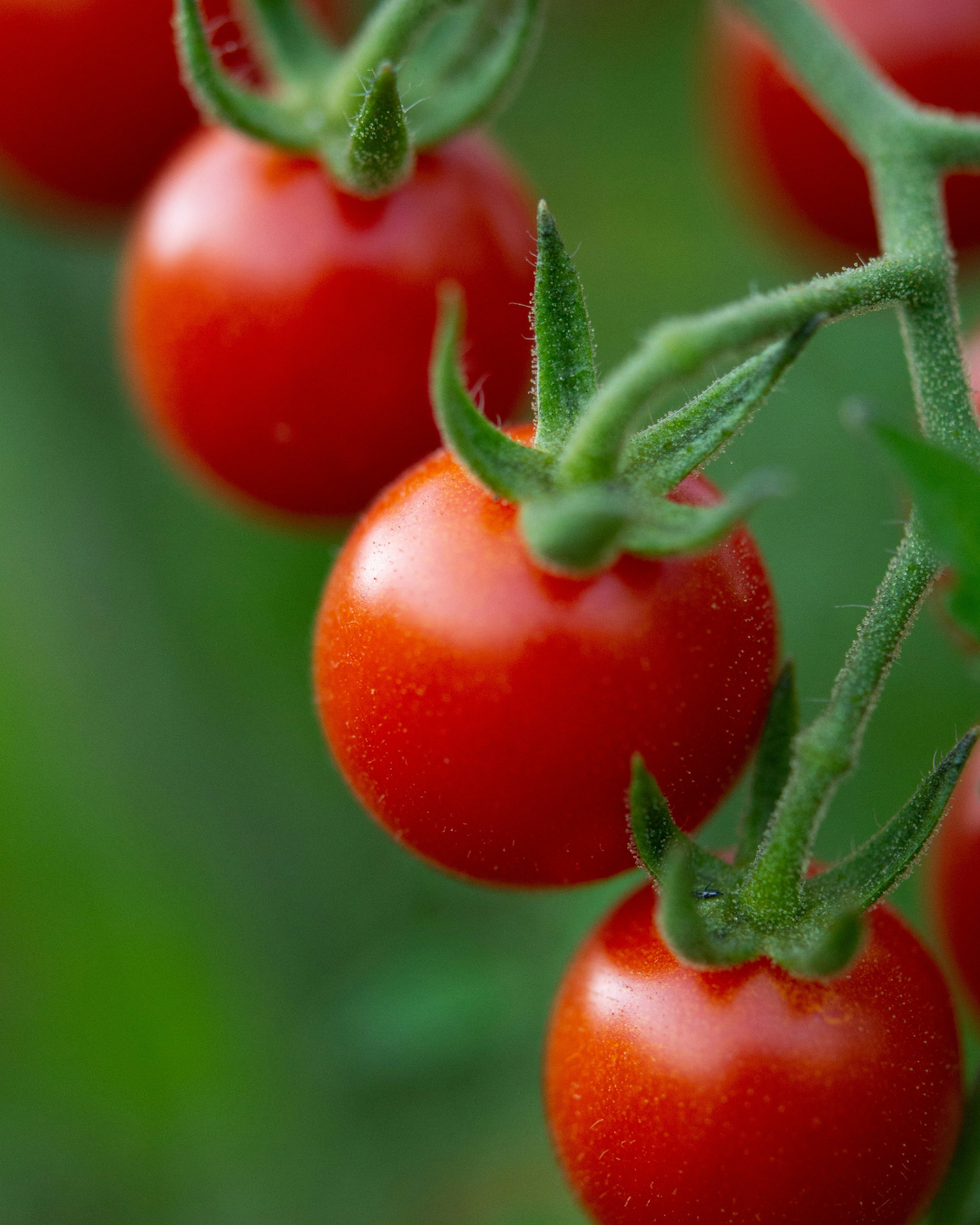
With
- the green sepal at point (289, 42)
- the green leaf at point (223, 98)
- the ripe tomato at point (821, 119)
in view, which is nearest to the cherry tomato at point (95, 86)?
the green sepal at point (289, 42)

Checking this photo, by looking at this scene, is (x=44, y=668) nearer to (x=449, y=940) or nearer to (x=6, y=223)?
(x=6, y=223)

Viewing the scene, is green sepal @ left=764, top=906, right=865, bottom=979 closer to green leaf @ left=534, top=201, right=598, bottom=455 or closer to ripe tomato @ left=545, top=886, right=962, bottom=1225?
ripe tomato @ left=545, top=886, right=962, bottom=1225

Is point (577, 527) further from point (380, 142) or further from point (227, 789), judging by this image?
point (227, 789)

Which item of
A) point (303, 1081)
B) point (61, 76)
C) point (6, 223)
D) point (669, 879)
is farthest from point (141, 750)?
point (669, 879)

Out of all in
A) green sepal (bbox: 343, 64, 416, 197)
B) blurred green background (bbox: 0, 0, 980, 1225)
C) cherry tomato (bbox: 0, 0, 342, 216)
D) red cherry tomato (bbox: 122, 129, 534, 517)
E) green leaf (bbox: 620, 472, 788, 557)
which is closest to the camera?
green leaf (bbox: 620, 472, 788, 557)

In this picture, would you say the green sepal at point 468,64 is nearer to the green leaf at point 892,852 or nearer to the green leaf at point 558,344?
the green leaf at point 558,344

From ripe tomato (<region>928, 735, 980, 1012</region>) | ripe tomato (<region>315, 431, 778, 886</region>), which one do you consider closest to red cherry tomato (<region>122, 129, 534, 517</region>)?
ripe tomato (<region>315, 431, 778, 886</region>)
